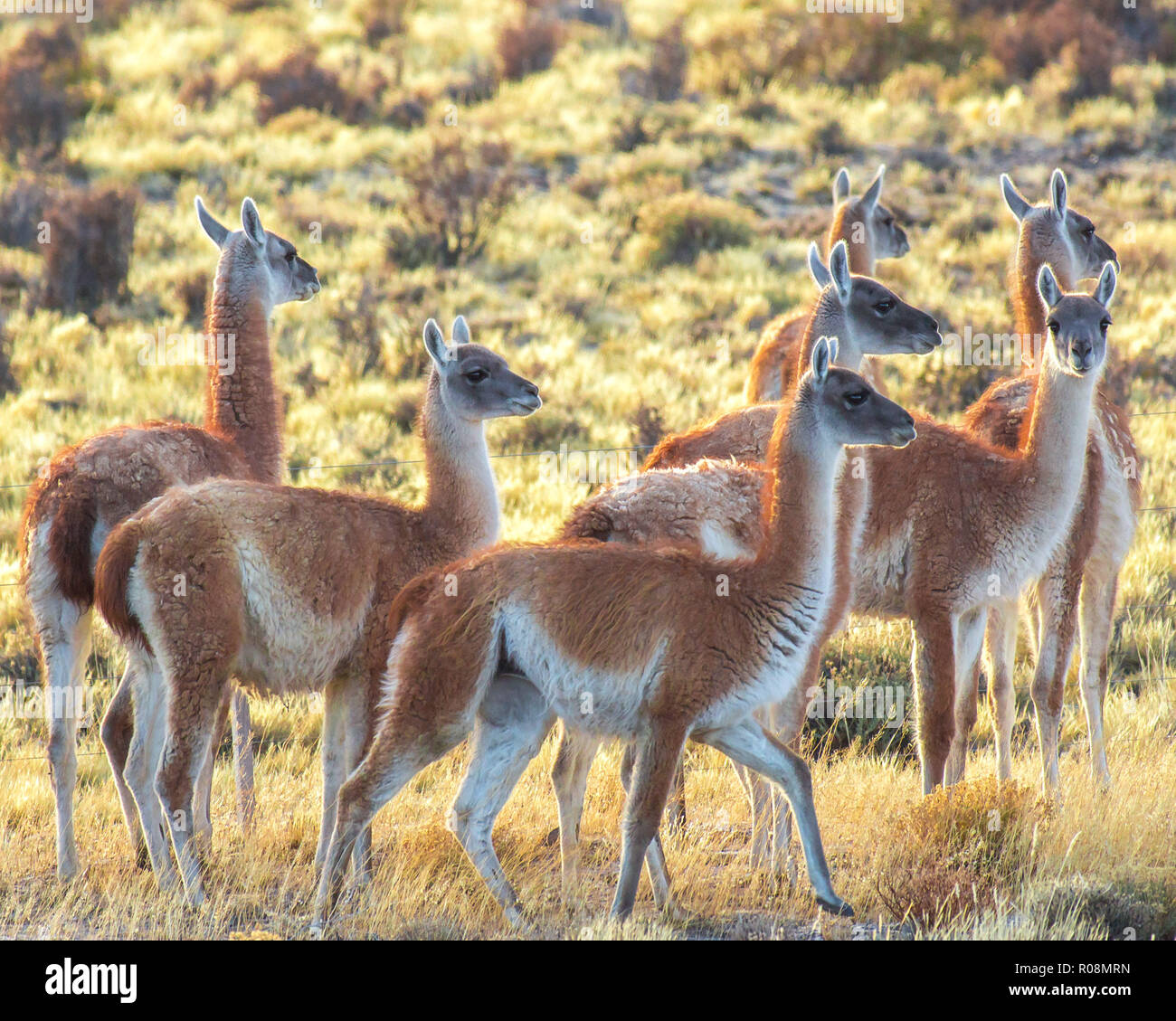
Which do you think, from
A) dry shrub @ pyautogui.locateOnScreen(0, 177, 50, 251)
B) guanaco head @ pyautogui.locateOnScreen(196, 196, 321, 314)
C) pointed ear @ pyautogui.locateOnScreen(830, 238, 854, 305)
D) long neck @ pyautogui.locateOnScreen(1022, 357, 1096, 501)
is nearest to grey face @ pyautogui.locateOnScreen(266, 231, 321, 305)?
guanaco head @ pyautogui.locateOnScreen(196, 196, 321, 314)

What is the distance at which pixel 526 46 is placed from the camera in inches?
1089

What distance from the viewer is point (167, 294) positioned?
1606 centimetres

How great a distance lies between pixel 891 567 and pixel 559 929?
2.24m

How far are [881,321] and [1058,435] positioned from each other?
2.99 ft

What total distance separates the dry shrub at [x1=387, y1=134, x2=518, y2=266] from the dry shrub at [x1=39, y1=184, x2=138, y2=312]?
339 cm

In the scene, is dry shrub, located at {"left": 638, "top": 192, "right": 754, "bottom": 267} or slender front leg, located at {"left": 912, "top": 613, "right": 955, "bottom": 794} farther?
dry shrub, located at {"left": 638, "top": 192, "right": 754, "bottom": 267}

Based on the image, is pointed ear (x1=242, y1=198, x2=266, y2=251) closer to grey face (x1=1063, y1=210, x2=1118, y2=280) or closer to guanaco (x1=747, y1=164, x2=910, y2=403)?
guanaco (x1=747, y1=164, x2=910, y2=403)

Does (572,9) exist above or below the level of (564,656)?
above

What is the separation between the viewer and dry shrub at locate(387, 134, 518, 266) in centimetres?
1791

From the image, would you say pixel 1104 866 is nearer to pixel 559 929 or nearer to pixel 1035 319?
pixel 559 929

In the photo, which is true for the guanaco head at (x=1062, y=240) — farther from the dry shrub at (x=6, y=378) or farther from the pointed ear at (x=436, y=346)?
the dry shrub at (x=6, y=378)

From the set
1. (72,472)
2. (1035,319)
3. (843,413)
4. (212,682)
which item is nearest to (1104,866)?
(843,413)

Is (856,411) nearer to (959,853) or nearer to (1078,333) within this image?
(1078,333)

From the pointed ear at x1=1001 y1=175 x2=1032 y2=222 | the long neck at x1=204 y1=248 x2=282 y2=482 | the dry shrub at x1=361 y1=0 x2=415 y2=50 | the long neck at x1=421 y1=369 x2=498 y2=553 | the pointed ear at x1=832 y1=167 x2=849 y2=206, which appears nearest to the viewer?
the long neck at x1=421 y1=369 x2=498 y2=553
